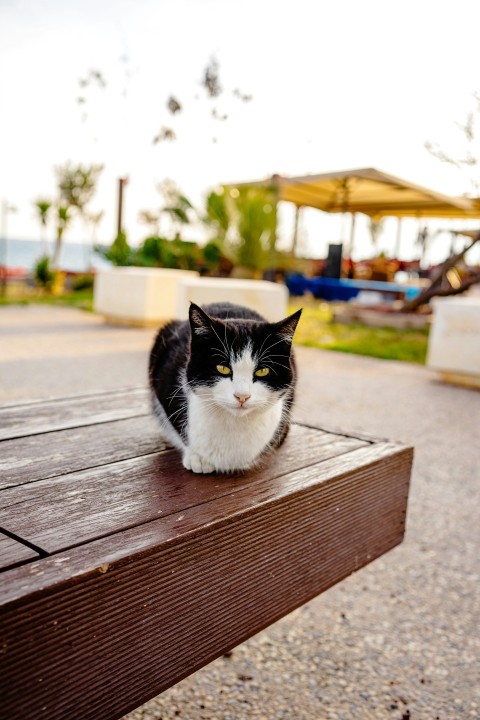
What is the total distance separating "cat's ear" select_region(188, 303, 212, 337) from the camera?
1322mm

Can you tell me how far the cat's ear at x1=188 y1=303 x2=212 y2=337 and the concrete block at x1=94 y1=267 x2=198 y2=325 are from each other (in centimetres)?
712

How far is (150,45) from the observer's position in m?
4.88

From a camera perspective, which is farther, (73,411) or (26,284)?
(26,284)

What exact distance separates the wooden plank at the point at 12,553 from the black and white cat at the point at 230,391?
52 centimetres

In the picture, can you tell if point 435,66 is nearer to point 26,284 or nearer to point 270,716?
point 270,716

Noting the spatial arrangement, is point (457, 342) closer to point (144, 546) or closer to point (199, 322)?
point (199, 322)

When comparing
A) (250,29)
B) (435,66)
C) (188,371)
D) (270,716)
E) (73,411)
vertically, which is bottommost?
(270,716)

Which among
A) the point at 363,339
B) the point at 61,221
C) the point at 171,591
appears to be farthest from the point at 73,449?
the point at 61,221

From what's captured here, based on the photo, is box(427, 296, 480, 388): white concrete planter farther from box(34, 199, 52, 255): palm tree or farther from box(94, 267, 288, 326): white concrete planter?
box(34, 199, 52, 255): palm tree

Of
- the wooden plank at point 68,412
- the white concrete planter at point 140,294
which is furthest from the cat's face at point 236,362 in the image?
the white concrete planter at point 140,294

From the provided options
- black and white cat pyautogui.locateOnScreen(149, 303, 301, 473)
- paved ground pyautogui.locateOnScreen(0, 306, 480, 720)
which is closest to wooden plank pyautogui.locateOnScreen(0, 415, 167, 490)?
black and white cat pyautogui.locateOnScreen(149, 303, 301, 473)

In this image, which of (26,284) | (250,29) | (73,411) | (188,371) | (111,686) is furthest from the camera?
(26,284)

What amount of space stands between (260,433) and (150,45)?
4475 millimetres

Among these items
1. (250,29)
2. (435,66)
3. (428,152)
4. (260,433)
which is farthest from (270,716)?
(428,152)
